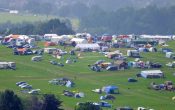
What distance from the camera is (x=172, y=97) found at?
105 ft

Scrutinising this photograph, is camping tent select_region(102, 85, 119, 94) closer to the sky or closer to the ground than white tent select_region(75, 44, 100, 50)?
closer to the ground

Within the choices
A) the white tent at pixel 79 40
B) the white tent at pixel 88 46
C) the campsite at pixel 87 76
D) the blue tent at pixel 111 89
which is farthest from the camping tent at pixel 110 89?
the white tent at pixel 79 40

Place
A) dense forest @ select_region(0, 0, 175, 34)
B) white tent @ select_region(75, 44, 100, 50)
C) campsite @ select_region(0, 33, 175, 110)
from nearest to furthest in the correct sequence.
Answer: campsite @ select_region(0, 33, 175, 110), white tent @ select_region(75, 44, 100, 50), dense forest @ select_region(0, 0, 175, 34)

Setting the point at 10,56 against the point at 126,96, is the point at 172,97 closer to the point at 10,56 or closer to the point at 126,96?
the point at 126,96

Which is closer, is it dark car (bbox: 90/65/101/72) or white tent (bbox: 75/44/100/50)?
dark car (bbox: 90/65/101/72)

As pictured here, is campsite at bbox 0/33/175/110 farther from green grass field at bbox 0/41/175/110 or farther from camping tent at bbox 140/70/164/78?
camping tent at bbox 140/70/164/78

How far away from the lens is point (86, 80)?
1385 inches

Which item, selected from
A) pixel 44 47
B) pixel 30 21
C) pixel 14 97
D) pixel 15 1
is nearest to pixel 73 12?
pixel 15 1

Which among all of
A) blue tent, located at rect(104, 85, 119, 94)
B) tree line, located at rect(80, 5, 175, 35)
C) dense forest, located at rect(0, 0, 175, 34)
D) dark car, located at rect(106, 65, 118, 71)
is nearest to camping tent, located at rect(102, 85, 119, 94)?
blue tent, located at rect(104, 85, 119, 94)

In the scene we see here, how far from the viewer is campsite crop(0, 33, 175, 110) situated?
31.3m

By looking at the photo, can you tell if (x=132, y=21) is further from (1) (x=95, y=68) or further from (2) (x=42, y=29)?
(1) (x=95, y=68)

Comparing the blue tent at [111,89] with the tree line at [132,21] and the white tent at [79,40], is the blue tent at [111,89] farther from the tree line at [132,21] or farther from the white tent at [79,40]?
the tree line at [132,21]

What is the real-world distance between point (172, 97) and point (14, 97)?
7.96 meters

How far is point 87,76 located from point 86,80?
1.14 meters
